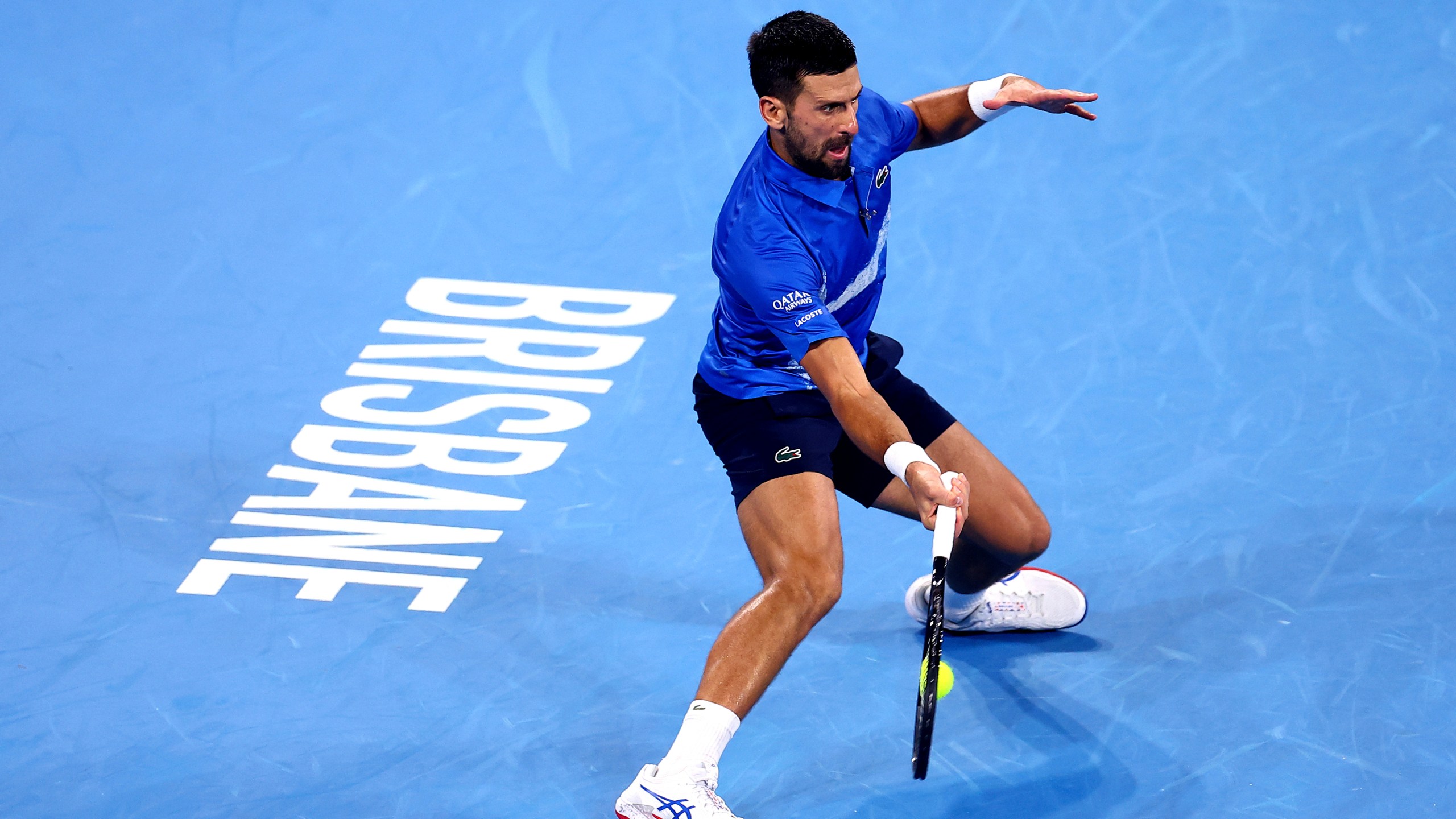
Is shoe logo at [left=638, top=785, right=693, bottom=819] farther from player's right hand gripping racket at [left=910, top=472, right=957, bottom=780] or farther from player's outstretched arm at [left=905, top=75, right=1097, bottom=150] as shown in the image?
player's outstretched arm at [left=905, top=75, right=1097, bottom=150]

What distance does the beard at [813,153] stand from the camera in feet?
14.3

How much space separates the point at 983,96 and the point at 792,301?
1.14 metres

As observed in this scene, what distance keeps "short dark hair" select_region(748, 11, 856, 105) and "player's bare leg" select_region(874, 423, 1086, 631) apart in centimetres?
117

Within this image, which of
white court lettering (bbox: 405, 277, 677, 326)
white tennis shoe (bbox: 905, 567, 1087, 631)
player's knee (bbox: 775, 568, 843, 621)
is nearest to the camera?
player's knee (bbox: 775, 568, 843, 621)

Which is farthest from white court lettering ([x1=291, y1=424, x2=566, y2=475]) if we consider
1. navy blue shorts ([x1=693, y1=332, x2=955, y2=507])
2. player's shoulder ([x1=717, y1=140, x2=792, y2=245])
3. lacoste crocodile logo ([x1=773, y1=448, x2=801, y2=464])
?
player's shoulder ([x1=717, y1=140, x2=792, y2=245])

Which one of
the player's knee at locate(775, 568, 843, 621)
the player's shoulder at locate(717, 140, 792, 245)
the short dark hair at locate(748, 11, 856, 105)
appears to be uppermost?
the short dark hair at locate(748, 11, 856, 105)

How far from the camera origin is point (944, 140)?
16.5ft

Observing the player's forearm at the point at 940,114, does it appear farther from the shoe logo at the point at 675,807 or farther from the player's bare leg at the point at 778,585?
the shoe logo at the point at 675,807

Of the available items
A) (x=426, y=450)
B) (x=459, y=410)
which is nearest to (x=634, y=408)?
(x=459, y=410)

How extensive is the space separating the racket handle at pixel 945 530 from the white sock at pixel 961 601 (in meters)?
1.16

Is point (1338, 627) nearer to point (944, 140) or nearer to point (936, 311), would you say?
point (944, 140)

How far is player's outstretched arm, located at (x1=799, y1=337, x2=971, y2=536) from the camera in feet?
12.7

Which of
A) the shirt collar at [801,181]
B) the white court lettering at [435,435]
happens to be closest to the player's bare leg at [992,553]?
the shirt collar at [801,181]

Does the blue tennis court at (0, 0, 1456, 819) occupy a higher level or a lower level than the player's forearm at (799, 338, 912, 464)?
lower
